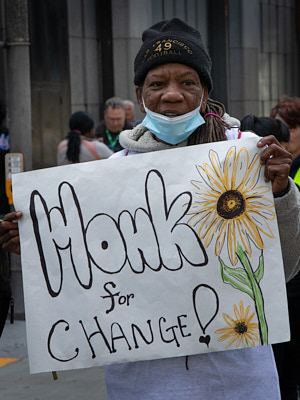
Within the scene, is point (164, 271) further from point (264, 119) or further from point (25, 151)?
point (25, 151)

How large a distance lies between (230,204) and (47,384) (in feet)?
11.3

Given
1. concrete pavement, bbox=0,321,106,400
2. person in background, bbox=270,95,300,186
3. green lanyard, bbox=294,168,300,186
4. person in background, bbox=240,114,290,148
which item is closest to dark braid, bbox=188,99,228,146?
green lanyard, bbox=294,168,300,186

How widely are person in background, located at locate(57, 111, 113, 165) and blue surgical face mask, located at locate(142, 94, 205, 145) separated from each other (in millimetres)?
5540

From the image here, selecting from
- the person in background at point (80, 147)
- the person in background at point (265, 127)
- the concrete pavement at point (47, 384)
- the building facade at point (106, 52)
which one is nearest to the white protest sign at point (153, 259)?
the person in background at point (265, 127)

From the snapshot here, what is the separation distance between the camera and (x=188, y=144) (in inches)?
108

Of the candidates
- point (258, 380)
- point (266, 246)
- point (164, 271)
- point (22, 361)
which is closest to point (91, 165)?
point (164, 271)

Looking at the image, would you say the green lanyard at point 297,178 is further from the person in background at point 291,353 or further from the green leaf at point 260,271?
the green leaf at point 260,271

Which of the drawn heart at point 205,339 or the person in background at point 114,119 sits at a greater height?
the person in background at point 114,119

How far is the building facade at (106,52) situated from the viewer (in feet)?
39.2

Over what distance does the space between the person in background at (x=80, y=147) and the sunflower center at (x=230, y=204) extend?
5.69 m

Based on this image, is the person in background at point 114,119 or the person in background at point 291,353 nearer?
the person in background at point 291,353

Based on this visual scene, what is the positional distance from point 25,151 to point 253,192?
513 cm

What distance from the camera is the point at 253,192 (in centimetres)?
257

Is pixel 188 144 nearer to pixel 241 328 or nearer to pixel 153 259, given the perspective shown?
pixel 153 259
